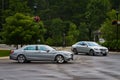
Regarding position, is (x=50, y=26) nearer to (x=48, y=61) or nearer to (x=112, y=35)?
(x=112, y=35)

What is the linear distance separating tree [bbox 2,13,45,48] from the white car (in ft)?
14.7

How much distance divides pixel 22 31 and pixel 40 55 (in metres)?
12.0

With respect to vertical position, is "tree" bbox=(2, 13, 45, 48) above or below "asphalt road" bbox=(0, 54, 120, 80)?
above

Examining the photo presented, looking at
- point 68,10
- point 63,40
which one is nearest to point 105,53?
point 63,40

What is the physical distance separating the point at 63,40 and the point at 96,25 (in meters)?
17.8

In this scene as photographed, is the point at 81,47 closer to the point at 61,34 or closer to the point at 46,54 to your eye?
the point at 46,54

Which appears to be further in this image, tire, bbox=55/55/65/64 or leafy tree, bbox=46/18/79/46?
leafy tree, bbox=46/18/79/46

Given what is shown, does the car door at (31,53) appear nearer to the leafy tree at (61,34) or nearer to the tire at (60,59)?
the tire at (60,59)

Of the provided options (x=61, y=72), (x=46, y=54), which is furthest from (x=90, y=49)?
(x=61, y=72)

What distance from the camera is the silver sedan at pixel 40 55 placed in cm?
2937

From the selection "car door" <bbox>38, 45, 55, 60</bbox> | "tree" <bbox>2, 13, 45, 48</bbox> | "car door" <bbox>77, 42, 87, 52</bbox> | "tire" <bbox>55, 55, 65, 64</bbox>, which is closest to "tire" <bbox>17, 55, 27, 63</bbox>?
"car door" <bbox>38, 45, 55, 60</bbox>

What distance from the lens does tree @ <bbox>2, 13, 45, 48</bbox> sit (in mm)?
40750

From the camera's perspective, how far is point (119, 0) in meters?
102

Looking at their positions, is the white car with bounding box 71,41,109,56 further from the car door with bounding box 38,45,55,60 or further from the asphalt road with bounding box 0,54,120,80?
the asphalt road with bounding box 0,54,120,80
